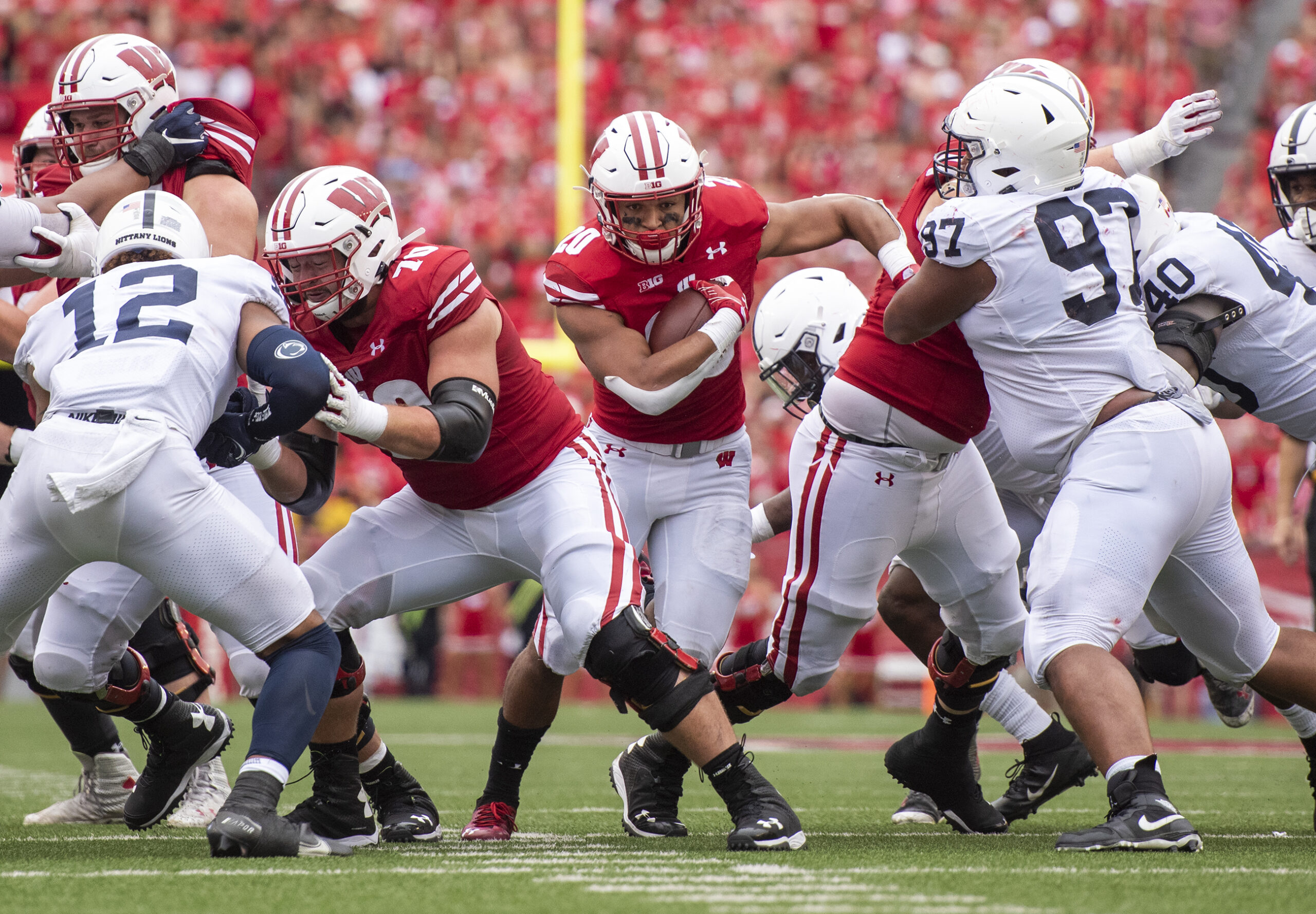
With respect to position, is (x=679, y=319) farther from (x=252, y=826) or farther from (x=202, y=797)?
(x=202, y=797)

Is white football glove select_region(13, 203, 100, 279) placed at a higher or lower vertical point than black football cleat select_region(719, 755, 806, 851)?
higher

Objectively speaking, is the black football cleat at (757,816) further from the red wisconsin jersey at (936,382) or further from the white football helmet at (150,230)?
the white football helmet at (150,230)

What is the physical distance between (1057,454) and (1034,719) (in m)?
1.16

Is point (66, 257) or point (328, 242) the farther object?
point (66, 257)

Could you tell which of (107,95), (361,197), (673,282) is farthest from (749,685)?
(107,95)

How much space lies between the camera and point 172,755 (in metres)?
4.11

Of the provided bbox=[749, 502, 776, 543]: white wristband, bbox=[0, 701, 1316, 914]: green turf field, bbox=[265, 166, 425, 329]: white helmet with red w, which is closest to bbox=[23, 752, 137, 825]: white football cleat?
bbox=[0, 701, 1316, 914]: green turf field

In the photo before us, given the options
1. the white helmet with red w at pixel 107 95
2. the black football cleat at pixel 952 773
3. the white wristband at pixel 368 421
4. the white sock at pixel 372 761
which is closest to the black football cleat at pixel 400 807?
the white sock at pixel 372 761

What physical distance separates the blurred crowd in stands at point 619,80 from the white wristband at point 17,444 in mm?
7852

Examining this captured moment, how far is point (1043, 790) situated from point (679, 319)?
169 centimetres

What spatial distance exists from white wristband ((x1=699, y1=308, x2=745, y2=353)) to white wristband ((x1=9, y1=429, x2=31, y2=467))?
169 cm

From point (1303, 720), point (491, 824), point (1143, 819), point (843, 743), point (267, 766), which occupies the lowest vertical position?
point (843, 743)

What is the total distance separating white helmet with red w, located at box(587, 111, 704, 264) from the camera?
4.14 metres

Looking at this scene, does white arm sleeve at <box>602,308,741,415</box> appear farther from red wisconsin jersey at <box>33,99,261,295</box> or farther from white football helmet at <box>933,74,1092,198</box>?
red wisconsin jersey at <box>33,99,261,295</box>
